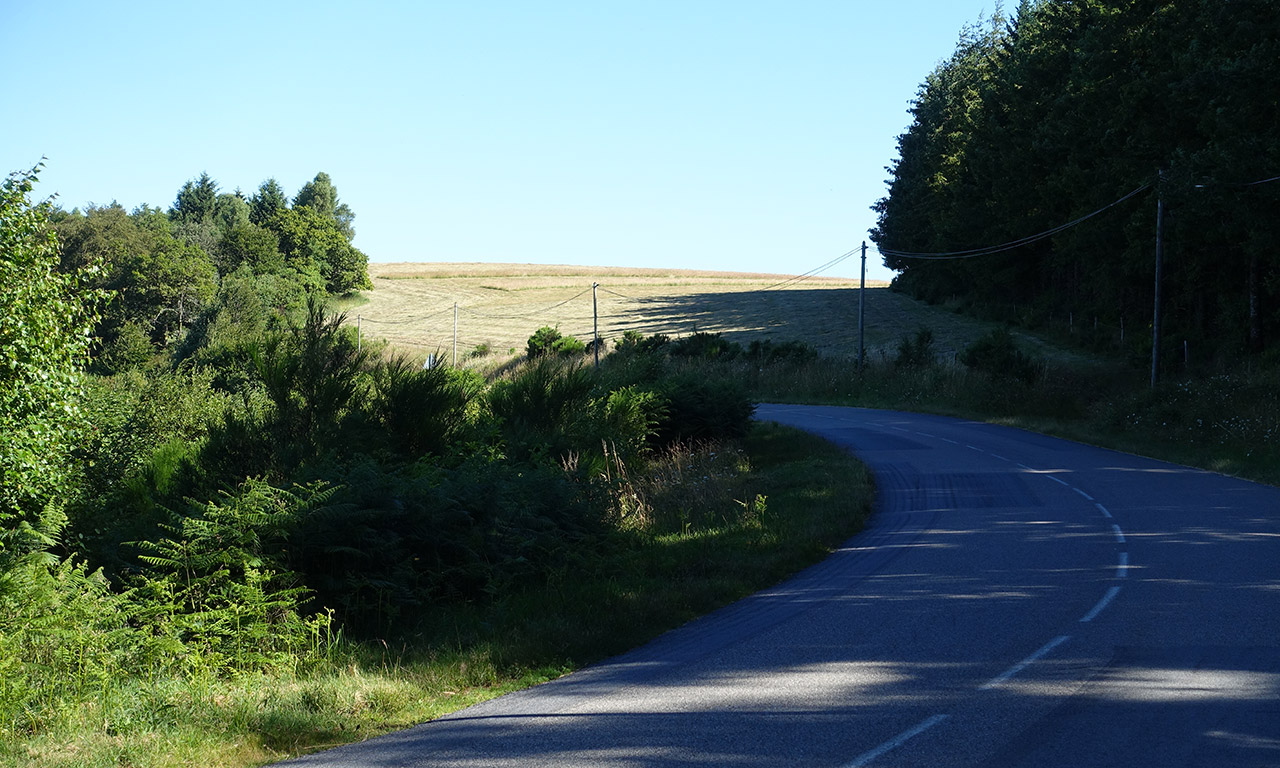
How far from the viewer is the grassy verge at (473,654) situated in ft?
20.8

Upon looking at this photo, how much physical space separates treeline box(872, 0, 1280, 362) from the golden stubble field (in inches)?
297

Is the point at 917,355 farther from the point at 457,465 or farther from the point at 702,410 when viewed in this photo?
the point at 457,465

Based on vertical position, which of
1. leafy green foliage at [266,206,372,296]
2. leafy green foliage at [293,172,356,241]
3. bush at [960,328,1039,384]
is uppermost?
leafy green foliage at [293,172,356,241]

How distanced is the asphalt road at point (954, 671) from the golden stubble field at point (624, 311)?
44318 millimetres

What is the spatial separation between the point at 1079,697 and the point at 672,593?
4660 mm

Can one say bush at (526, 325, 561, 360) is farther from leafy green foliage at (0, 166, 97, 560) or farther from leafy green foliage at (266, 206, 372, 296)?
leafy green foliage at (0, 166, 97, 560)

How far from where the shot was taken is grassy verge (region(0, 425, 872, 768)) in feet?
20.8

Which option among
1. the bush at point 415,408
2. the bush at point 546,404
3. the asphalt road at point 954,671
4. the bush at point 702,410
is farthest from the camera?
the bush at point 702,410

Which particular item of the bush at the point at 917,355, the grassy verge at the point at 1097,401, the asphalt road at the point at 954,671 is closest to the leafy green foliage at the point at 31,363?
the asphalt road at the point at 954,671

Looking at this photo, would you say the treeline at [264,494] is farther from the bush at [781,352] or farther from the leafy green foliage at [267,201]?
the leafy green foliage at [267,201]

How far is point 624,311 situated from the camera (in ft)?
288

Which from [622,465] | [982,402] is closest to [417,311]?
[982,402]

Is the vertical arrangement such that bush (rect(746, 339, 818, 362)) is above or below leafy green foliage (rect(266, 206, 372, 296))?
below

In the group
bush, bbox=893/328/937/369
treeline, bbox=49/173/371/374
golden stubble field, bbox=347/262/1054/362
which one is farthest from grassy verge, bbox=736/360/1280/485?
treeline, bbox=49/173/371/374
